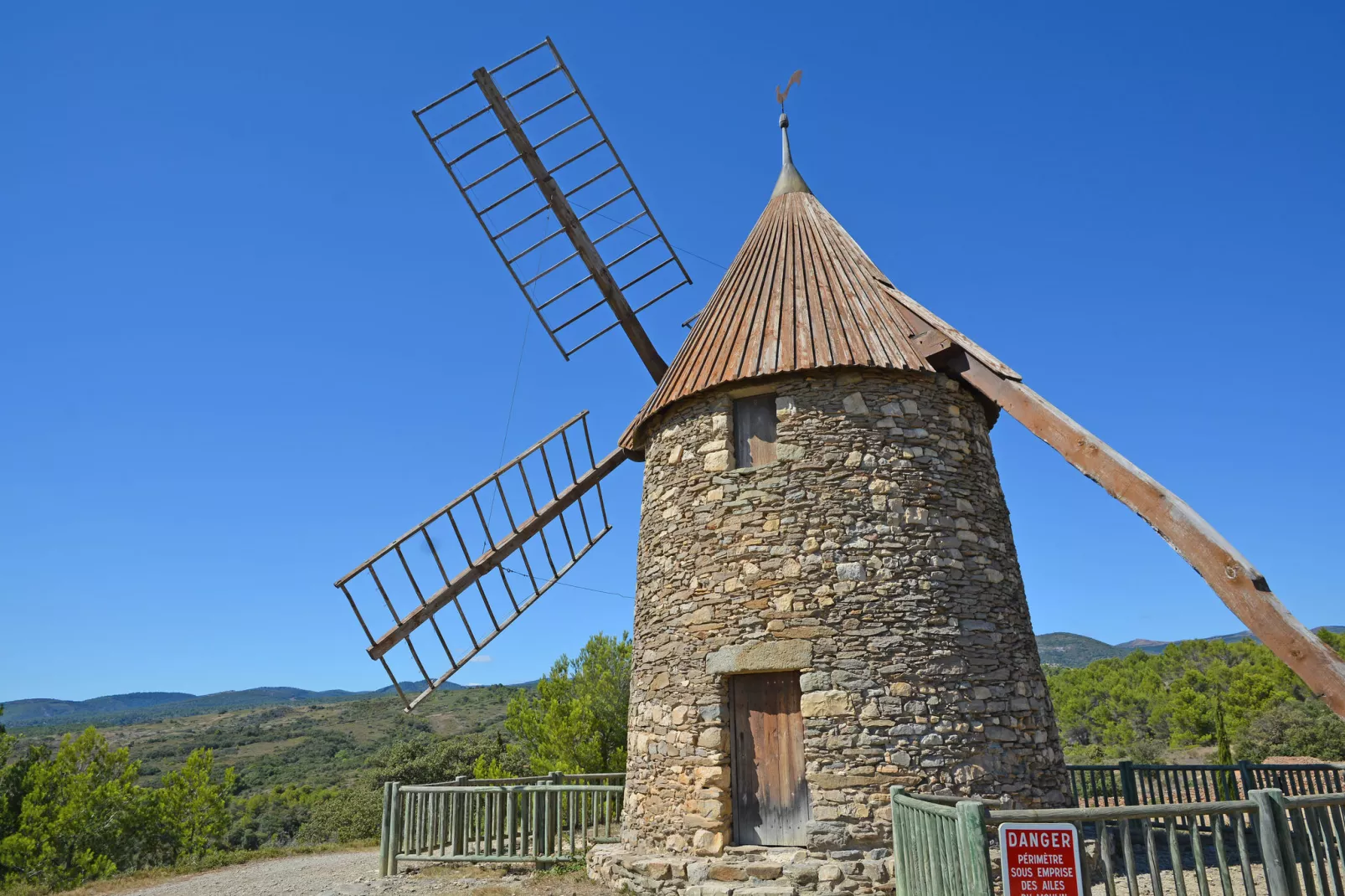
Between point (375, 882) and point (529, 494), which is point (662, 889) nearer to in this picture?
point (375, 882)

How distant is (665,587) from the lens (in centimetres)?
866

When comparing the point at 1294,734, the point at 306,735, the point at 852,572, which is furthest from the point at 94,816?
the point at 306,735

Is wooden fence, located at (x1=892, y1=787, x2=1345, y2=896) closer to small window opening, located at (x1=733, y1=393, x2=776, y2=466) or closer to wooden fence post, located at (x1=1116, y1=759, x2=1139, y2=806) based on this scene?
small window opening, located at (x1=733, y1=393, x2=776, y2=466)

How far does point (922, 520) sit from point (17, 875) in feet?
66.0

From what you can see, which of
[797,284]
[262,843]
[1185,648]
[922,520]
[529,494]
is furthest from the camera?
[1185,648]

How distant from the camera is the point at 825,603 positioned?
300 inches

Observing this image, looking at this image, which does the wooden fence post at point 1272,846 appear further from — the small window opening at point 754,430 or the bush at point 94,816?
the bush at point 94,816

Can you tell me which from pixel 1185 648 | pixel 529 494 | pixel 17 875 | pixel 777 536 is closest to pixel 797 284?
pixel 777 536

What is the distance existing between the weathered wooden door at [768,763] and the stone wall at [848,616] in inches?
6.5

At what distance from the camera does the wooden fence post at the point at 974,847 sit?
4.23 metres

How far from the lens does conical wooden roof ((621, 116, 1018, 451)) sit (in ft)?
27.6

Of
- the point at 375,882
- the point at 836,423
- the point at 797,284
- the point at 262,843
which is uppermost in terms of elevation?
the point at 797,284

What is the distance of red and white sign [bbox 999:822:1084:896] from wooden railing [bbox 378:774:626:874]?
6112mm

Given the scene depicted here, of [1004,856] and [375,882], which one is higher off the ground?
[1004,856]
